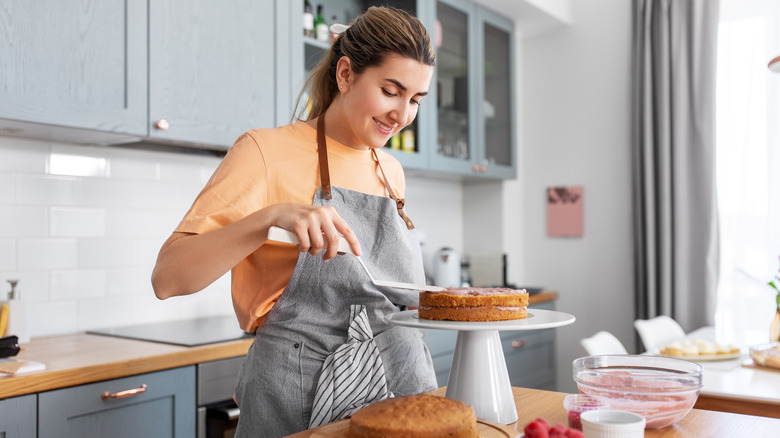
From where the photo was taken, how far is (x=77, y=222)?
2250mm

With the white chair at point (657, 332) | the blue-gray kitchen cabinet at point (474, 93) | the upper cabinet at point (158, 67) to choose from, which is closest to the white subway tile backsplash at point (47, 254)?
the upper cabinet at point (158, 67)

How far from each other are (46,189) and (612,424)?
75.4 inches

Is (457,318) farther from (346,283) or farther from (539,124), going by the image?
(539,124)

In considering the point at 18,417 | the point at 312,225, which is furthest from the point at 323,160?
the point at 18,417

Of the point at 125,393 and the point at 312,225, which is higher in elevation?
the point at 312,225

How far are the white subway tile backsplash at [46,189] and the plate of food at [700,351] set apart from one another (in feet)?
6.47

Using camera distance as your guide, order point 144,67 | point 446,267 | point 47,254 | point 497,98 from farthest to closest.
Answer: point 497,98 → point 446,267 → point 47,254 → point 144,67

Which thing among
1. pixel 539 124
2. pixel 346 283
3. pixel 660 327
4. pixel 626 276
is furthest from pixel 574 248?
pixel 346 283

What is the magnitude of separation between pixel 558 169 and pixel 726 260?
3.30 ft

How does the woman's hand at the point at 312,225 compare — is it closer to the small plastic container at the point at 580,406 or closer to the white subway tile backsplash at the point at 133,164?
the small plastic container at the point at 580,406

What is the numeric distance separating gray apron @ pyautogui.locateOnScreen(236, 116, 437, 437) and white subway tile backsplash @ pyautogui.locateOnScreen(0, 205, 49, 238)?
1.15 m

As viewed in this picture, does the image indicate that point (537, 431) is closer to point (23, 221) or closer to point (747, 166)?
point (23, 221)

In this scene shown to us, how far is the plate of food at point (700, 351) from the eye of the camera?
2.15 meters

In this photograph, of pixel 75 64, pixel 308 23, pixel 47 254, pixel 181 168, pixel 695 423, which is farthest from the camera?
pixel 308 23
